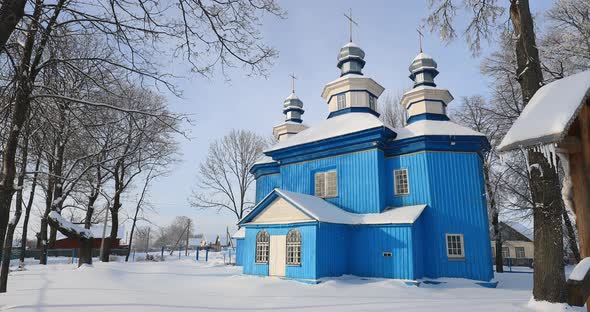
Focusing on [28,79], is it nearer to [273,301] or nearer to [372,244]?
[273,301]

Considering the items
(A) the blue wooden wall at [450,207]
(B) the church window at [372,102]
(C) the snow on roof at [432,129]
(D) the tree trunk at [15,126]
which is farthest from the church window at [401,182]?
(D) the tree trunk at [15,126]

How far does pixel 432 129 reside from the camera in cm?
1580

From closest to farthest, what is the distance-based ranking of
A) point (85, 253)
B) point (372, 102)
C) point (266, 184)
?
point (85, 253) < point (372, 102) < point (266, 184)

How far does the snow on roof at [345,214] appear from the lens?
1389cm

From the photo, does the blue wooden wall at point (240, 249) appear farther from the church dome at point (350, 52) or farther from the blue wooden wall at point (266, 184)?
the church dome at point (350, 52)

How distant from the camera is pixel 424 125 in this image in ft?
54.1

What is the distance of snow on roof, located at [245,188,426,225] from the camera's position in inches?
547

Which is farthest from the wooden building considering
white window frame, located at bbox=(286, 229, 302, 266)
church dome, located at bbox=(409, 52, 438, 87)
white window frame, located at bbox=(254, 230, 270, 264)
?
church dome, located at bbox=(409, 52, 438, 87)

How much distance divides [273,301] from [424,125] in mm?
10689

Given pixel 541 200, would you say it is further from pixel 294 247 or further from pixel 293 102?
pixel 293 102

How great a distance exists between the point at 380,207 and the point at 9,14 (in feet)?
43.2

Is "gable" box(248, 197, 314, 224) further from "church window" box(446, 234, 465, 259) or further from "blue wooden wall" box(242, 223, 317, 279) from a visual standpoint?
"church window" box(446, 234, 465, 259)

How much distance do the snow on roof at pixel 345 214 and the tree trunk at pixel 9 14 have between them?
10.3m

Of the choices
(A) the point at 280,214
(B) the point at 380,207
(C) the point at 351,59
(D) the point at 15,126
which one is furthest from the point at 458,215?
(D) the point at 15,126
